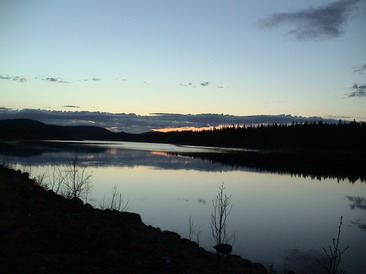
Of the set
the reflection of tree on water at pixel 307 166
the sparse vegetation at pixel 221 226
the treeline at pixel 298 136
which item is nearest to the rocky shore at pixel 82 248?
the sparse vegetation at pixel 221 226

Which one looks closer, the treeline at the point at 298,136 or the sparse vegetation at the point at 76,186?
the sparse vegetation at the point at 76,186

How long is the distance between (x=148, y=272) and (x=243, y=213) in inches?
474

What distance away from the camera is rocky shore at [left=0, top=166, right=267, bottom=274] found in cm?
711

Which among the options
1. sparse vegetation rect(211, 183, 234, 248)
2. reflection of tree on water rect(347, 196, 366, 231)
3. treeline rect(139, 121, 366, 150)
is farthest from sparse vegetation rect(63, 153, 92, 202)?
treeline rect(139, 121, 366, 150)

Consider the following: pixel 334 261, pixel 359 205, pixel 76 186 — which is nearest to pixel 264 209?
pixel 359 205

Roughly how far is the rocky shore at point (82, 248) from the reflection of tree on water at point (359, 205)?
8.98 meters

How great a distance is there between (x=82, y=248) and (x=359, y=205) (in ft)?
64.1

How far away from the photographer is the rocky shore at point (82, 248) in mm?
7105

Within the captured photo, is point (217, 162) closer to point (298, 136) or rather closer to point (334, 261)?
point (334, 261)

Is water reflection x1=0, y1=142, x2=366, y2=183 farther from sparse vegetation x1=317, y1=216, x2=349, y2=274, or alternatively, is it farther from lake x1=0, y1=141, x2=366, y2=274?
sparse vegetation x1=317, y1=216, x2=349, y2=274

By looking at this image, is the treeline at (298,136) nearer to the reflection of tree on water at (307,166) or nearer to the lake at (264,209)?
the reflection of tree on water at (307,166)

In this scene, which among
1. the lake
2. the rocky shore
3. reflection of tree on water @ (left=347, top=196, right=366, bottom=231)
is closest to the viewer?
the rocky shore

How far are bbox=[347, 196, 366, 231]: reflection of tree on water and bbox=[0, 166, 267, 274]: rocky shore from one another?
29.4ft

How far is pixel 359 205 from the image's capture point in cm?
2236
